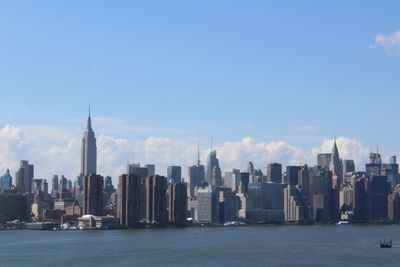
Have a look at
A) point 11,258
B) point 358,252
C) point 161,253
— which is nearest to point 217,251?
point 161,253

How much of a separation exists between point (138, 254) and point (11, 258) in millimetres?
14893

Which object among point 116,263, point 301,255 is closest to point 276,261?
point 301,255

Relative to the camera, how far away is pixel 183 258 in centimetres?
9862

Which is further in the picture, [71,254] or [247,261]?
[71,254]

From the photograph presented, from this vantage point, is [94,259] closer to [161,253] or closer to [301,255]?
[161,253]

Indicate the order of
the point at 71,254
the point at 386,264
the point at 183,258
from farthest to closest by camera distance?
1. the point at 71,254
2. the point at 183,258
3. the point at 386,264

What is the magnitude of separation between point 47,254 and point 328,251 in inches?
1378

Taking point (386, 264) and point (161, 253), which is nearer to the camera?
point (386, 264)

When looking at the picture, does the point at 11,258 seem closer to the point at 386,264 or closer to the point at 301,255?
the point at 301,255

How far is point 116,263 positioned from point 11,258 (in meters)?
15.7

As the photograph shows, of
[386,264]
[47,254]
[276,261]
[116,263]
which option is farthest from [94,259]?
[386,264]

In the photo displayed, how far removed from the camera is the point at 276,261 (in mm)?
92688

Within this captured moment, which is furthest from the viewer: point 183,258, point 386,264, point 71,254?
point 71,254

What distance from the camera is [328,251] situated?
11081cm
